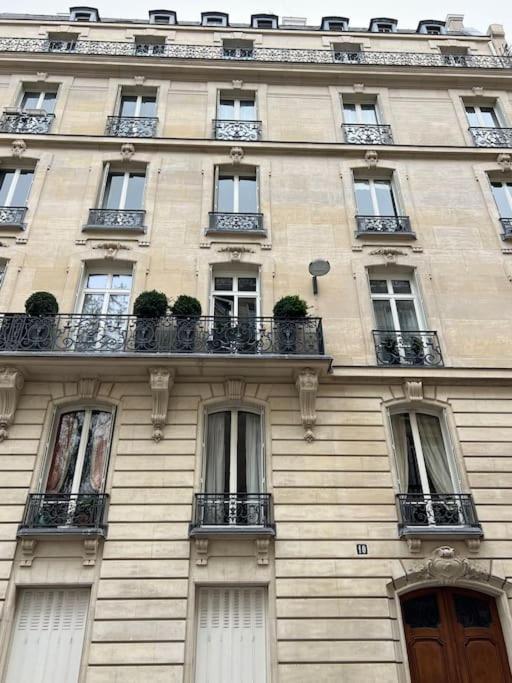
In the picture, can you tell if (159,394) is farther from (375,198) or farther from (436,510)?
(375,198)

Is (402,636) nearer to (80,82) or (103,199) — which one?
(103,199)

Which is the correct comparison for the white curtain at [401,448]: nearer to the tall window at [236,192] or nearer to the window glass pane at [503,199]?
the tall window at [236,192]

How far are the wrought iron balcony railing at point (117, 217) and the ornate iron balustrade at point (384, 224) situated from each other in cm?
553

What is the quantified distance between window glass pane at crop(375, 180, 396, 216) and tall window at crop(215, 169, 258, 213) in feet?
11.0

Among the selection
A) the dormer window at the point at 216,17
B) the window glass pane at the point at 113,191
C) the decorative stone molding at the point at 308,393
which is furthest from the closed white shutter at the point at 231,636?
the dormer window at the point at 216,17

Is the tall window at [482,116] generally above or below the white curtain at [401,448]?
above

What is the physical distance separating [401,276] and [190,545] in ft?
26.0

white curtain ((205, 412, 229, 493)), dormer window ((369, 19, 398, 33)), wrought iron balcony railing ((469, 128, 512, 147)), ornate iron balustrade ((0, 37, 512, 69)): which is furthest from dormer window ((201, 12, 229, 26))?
white curtain ((205, 412, 229, 493))

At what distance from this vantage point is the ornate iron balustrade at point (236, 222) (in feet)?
43.7

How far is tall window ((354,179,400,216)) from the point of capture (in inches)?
557

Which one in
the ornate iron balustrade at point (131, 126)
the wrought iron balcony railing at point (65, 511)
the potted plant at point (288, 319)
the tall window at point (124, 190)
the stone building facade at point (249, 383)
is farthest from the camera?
the ornate iron balustrade at point (131, 126)

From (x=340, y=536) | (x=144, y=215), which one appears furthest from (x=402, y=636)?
(x=144, y=215)

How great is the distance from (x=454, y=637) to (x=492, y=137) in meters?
13.5

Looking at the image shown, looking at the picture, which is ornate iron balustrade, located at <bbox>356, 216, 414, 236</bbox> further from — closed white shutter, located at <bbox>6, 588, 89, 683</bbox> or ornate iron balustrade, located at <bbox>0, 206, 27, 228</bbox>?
closed white shutter, located at <bbox>6, 588, 89, 683</bbox>
